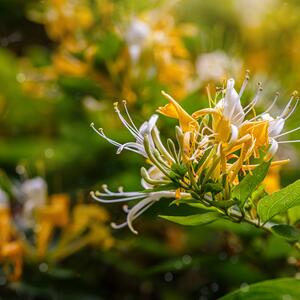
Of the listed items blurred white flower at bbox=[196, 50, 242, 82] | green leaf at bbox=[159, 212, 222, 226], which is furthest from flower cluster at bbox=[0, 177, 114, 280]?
green leaf at bbox=[159, 212, 222, 226]

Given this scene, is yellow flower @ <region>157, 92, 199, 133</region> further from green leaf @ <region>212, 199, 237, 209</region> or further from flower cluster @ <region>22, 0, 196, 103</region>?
flower cluster @ <region>22, 0, 196, 103</region>

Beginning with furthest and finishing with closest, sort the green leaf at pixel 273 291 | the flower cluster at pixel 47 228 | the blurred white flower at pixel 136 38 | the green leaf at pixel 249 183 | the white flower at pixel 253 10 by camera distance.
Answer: the white flower at pixel 253 10 → the blurred white flower at pixel 136 38 → the flower cluster at pixel 47 228 → the green leaf at pixel 273 291 → the green leaf at pixel 249 183

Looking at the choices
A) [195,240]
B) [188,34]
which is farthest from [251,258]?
[188,34]

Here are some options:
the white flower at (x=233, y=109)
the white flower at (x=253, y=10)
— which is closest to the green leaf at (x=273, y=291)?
the white flower at (x=233, y=109)

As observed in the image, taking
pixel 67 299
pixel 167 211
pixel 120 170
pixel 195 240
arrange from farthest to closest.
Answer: pixel 195 240 → pixel 120 170 → pixel 67 299 → pixel 167 211

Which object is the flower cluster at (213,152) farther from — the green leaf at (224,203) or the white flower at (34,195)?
the white flower at (34,195)

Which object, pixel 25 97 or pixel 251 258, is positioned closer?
pixel 251 258

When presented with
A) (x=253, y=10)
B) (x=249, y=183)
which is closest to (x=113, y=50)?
(x=249, y=183)

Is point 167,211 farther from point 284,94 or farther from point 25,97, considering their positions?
point 25,97
